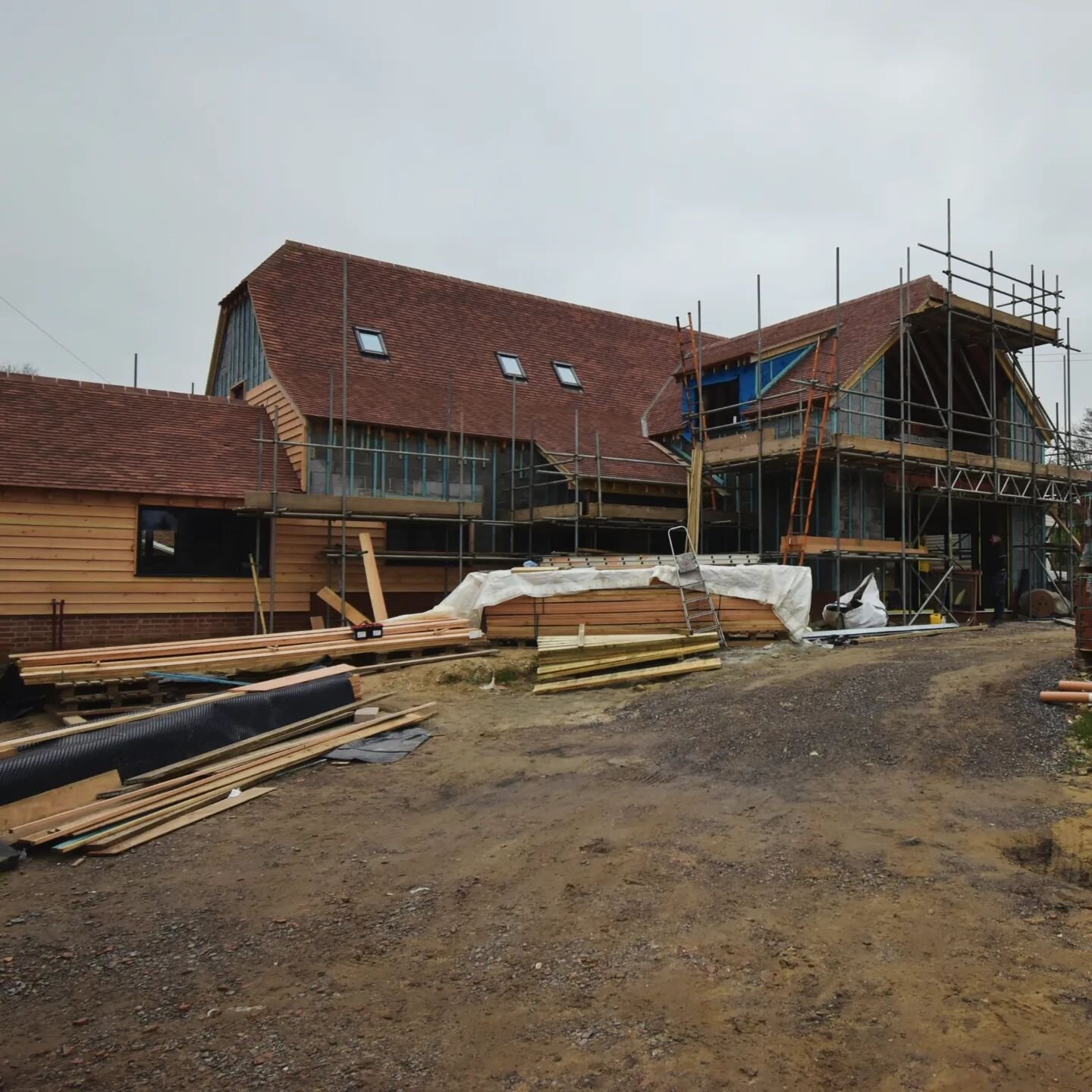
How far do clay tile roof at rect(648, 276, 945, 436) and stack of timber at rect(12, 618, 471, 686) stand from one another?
8174 mm

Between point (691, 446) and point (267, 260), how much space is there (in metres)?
10.6

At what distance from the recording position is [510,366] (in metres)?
21.9

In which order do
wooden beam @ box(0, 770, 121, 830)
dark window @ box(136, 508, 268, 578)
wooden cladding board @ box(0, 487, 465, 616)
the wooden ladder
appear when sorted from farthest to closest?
the wooden ladder → dark window @ box(136, 508, 268, 578) → wooden cladding board @ box(0, 487, 465, 616) → wooden beam @ box(0, 770, 121, 830)

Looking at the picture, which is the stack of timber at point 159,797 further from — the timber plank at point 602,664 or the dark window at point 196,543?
the dark window at point 196,543

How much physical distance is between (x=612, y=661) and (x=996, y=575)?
33.5 ft

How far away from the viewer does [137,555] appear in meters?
15.4

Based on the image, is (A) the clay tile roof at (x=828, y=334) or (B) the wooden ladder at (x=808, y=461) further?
(A) the clay tile roof at (x=828, y=334)

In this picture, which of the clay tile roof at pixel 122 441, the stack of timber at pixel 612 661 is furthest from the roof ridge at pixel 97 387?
the stack of timber at pixel 612 661

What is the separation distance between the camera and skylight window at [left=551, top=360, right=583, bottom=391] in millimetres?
22359

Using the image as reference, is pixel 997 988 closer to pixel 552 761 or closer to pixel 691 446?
pixel 552 761

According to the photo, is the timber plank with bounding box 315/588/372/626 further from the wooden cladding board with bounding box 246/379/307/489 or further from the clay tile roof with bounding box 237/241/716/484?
the clay tile roof with bounding box 237/241/716/484

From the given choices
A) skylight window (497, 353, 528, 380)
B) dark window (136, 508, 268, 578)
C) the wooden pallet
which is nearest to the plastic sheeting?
the wooden pallet

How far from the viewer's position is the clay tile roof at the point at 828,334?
18047 millimetres

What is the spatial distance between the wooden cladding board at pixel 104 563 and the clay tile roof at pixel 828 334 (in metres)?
9.25
